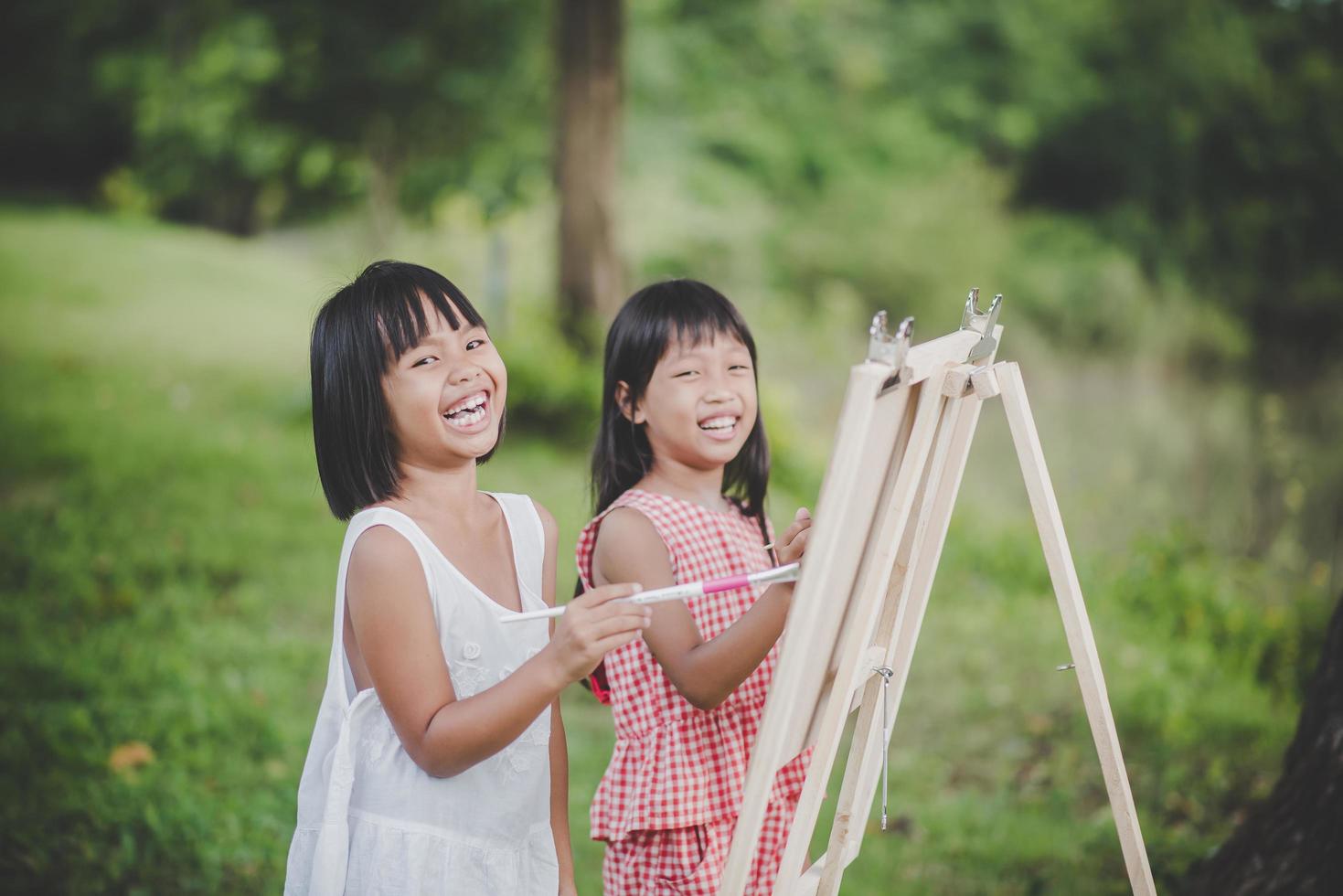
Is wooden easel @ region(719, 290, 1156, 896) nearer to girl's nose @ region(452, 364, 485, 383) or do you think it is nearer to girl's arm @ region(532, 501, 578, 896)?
girl's arm @ region(532, 501, 578, 896)

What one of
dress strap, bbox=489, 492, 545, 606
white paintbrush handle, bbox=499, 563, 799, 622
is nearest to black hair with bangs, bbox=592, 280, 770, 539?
dress strap, bbox=489, 492, 545, 606

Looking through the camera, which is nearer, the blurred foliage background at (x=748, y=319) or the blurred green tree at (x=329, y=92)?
the blurred foliage background at (x=748, y=319)

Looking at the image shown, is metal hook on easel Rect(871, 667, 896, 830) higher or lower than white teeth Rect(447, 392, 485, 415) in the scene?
lower

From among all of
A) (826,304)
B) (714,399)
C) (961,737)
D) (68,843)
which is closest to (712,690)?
(714,399)

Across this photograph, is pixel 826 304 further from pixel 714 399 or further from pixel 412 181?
pixel 714 399

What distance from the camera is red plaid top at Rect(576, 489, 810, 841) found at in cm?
209

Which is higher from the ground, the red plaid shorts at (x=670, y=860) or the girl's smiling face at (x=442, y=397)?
the girl's smiling face at (x=442, y=397)

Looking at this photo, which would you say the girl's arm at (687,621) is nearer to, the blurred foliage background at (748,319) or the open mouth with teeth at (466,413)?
the open mouth with teeth at (466,413)

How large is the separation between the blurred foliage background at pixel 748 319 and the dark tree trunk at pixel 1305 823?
579 millimetres

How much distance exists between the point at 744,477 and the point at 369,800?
1.06 metres

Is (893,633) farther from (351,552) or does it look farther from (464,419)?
(351,552)

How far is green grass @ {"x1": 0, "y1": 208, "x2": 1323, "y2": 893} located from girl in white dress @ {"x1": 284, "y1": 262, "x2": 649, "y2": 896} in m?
1.41

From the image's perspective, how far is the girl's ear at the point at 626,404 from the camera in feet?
7.43

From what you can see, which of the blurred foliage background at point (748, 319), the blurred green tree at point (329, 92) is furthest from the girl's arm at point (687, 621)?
the blurred green tree at point (329, 92)
